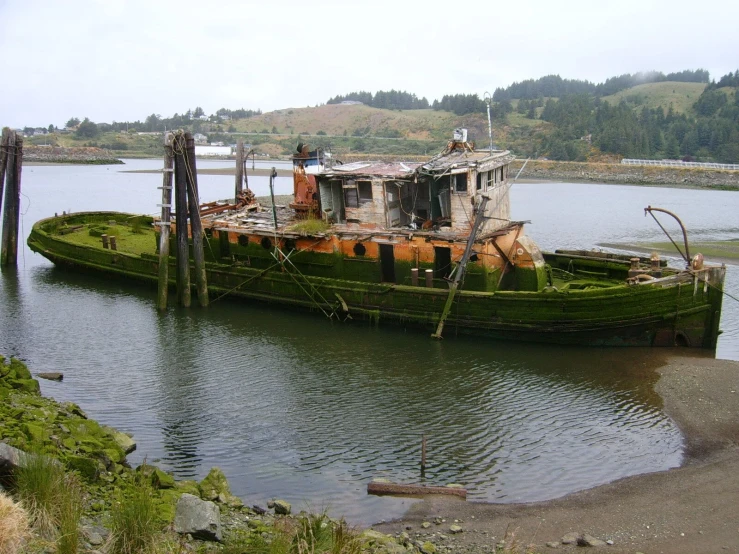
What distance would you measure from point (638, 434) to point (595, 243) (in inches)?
1100

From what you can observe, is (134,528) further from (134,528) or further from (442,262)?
(442,262)

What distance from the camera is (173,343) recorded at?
2198 cm

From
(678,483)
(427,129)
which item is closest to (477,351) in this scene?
(678,483)

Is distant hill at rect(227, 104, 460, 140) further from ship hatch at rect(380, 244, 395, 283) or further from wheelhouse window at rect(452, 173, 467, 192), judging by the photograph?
wheelhouse window at rect(452, 173, 467, 192)

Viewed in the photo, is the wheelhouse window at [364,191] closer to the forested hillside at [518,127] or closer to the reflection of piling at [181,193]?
the reflection of piling at [181,193]

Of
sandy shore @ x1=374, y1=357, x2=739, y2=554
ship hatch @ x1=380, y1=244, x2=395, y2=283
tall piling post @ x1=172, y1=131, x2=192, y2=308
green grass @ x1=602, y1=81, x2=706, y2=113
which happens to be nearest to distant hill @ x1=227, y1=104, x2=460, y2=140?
green grass @ x1=602, y1=81, x2=706, y2=113

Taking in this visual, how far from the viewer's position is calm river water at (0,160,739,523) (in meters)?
14.2

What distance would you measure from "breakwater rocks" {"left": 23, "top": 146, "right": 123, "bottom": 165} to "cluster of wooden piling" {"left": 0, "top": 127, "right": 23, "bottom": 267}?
90439mm

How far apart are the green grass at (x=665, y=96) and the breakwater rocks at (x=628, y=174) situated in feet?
161

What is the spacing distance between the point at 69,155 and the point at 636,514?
406ft

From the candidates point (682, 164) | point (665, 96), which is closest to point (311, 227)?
point (682, 164)

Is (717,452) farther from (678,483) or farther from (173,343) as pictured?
(173,343)

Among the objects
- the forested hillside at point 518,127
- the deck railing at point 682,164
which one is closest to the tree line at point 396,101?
the forested hillside at point 518,127

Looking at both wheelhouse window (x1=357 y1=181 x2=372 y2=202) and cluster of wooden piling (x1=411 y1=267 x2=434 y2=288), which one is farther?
wheelhouse window (x1=357 y1=181 x2=372 y2=202)
